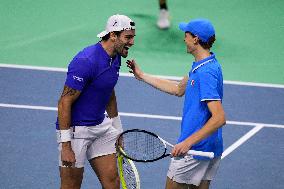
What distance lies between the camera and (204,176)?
8258 millimetres

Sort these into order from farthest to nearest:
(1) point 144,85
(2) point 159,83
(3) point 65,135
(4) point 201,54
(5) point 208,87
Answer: (1) point 144,85, (2) point 159,83, (3) point 65,135, (4) point 201,54, (5) point 208,87

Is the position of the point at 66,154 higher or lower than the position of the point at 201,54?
lower

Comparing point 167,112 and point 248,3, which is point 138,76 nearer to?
point 167,112

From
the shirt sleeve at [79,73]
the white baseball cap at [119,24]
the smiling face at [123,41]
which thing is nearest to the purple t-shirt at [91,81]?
the shirt sleeve at [79,73]

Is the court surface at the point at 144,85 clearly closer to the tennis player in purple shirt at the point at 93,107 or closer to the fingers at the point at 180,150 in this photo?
the tennis player in purple shirt at the point at 93,107

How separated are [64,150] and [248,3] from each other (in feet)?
33.5

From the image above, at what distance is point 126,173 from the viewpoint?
8.80 meters

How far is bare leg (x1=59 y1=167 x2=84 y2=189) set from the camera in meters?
8.64

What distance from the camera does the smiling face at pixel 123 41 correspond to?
27.5 ft

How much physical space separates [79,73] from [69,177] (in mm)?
1113

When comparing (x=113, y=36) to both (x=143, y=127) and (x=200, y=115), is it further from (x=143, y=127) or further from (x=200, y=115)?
(x=143, y=127)

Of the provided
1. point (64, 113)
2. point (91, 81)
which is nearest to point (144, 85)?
point (91, 81)

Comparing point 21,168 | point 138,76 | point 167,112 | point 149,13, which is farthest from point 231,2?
point 138,76

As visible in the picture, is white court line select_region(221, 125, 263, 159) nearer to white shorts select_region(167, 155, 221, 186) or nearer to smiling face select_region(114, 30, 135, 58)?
white shorts select_region(167, 155, 221, 186)
